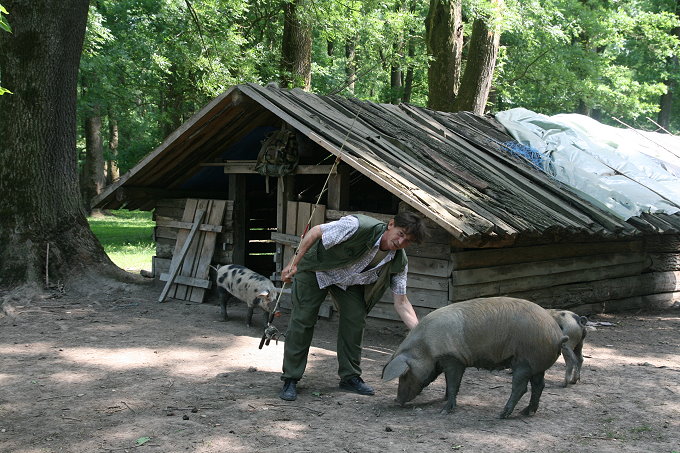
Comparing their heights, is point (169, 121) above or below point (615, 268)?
above

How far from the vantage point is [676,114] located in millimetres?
42031

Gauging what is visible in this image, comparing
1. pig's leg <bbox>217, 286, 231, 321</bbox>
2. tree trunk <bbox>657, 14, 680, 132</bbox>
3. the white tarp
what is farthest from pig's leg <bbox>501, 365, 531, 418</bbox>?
tree trunk <bbox>657, 14, 680, 132</bbox>

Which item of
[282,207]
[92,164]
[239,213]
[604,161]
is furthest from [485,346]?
[92,164]

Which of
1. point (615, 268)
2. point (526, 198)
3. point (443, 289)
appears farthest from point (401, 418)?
point (615, 268)

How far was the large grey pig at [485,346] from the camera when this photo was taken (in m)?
5.46

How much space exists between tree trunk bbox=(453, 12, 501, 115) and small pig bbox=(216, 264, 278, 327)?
25.8 feet

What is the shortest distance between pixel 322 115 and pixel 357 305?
4.02m

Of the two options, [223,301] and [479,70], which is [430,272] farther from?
[479,70]

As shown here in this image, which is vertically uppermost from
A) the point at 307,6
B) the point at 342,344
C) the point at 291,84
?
the point at 307,6

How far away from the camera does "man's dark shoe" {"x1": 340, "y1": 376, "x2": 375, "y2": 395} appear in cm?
624

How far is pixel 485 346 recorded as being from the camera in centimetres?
548

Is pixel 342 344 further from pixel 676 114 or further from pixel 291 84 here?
pixel 676 114

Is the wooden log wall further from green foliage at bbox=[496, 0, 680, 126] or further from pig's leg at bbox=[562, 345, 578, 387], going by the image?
green foliage at bbox=[496, 0, 680, 126]

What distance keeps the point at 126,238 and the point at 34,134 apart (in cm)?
999
